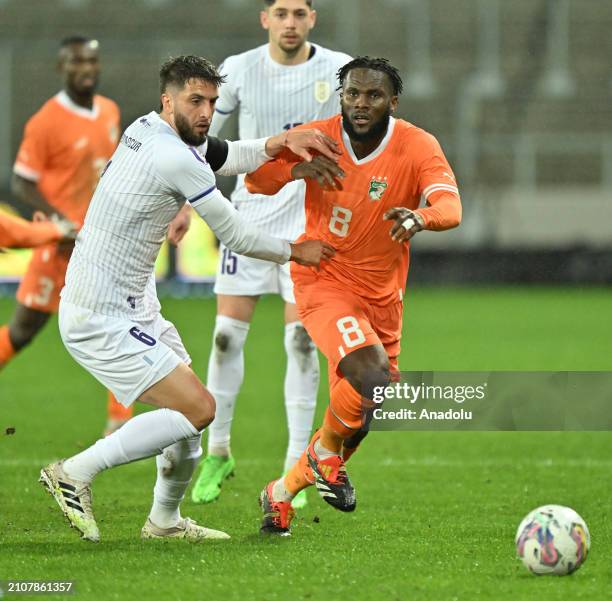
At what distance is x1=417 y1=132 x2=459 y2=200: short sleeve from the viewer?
6.03 metres

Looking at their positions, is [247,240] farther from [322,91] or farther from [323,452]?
[322,91]

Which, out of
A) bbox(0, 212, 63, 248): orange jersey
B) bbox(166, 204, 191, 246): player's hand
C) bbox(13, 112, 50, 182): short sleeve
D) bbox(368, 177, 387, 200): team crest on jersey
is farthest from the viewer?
bbox(13, 112, 50, 182): short sleeve

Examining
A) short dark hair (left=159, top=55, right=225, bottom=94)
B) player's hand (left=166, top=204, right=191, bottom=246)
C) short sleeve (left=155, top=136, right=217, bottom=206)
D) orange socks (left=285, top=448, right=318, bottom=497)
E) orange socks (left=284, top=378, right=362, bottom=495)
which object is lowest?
orange socks (left=285, top=448, right=318, bottom=497)

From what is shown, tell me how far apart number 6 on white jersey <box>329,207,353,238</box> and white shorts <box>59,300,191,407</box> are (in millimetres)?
1031

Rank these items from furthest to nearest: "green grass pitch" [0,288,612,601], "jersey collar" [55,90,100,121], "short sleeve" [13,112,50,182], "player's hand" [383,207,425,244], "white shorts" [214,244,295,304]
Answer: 1. "jersey collar" [55,90,100,121]
2. "short sleeve" [13,112,50,182]
3. "white shorts" [214,244,295,304]
4. "player's hand" [383,207,425,244]
5. "green grass pitch" [0,288,612,601]

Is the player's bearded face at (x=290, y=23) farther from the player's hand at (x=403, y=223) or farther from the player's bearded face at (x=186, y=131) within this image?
the player's hand at (x=403, y=223)

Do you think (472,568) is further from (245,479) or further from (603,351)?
(603,351)

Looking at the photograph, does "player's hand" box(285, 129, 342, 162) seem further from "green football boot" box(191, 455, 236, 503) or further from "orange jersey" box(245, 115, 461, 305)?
"green football boot" box(191, 455, 236, 503)

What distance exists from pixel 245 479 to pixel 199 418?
7.10 feet

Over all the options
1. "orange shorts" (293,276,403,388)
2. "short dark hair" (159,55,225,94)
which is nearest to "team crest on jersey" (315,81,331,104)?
"orange shorts" (293,276,403,388)

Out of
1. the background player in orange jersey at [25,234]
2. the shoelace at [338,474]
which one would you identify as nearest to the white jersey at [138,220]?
the background player in orange jersey at [25,234]

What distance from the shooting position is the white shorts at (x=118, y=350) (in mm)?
5750

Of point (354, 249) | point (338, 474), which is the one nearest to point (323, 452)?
point (338, 474)

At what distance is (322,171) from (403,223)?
789 millimetres
